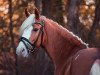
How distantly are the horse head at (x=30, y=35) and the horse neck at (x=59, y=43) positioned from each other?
0.14 metres

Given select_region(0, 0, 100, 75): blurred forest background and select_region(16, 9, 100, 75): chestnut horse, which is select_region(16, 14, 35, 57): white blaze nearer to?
select_region(16, 9, 100, 75): chestnut horse

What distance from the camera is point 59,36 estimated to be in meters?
6.55

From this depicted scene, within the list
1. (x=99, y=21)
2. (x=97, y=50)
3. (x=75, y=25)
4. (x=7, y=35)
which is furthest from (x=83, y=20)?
(x=97, y=50)

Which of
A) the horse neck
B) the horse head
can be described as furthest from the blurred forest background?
the horse head

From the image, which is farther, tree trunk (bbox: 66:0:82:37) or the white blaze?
tree trunk (bbox: 66:0:82:37)

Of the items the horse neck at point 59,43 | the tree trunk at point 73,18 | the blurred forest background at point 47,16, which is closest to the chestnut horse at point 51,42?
the horse neck at point 59,43

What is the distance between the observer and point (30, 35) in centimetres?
630

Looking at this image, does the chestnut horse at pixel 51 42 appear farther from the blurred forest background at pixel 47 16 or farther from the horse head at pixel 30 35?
the blurred forest background at pixel 47 16

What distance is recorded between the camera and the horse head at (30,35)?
6289 mm

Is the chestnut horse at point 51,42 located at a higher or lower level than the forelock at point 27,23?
lower

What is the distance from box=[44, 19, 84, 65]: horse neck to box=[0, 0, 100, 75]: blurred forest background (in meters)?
4.46

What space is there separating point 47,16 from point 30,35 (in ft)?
19.0

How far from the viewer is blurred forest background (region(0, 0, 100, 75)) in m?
11.4

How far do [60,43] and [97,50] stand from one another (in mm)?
1060
